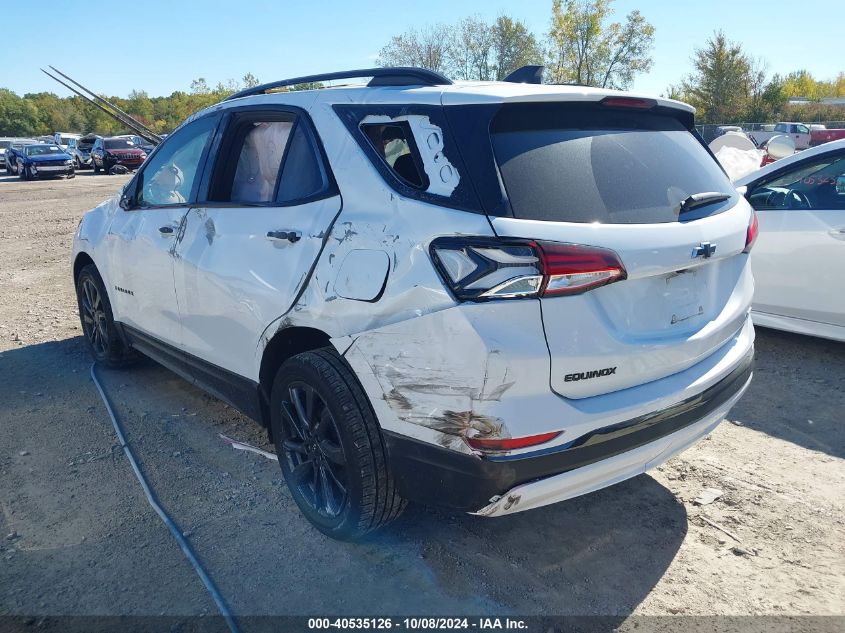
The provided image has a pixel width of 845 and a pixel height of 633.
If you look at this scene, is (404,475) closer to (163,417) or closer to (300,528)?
(300,528)

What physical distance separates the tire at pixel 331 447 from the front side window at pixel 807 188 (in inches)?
162

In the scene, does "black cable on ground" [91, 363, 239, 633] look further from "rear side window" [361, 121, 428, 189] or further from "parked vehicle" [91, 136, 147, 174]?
"parked vehicle" [91, 136, 147, 174]

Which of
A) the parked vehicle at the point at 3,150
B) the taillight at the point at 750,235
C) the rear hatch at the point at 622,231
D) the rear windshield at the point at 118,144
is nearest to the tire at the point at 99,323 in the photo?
the rear hatch at the point at 622,231

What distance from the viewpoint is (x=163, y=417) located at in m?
4.33

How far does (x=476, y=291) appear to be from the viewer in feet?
7.44

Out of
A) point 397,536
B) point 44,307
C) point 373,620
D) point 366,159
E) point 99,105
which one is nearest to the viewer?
point 373,620

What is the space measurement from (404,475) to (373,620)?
535 mm

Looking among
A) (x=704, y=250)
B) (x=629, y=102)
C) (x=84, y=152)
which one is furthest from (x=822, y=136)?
(x=84, y=152)

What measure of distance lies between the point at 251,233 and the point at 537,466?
171 centimetres

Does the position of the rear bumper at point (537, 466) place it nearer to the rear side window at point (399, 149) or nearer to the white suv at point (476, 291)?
the white suv at point (476, 291)

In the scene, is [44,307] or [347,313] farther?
[44,307]

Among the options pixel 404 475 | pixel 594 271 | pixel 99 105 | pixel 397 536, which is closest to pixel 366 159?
pixel 594 271

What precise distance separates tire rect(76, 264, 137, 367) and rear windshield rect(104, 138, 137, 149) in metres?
30.7

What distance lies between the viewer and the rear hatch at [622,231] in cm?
232
